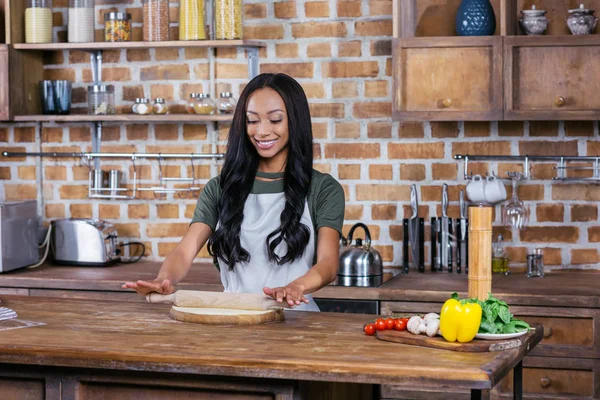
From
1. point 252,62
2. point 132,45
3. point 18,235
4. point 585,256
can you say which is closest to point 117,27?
point 132,45

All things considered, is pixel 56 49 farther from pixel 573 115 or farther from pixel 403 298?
pixel 573 115

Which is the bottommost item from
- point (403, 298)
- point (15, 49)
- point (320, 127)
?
point (403, 298)

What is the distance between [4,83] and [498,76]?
2371 millimetres

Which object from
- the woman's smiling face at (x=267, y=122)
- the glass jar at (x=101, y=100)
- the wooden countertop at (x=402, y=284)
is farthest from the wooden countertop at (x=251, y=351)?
the glass jar at (x=101, y=100)

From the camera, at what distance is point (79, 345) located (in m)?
2.38

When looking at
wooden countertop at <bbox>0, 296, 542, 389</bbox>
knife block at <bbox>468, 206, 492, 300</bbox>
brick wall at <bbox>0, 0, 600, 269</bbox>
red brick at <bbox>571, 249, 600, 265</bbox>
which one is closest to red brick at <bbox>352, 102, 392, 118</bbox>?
brick wall at <bbox>0, 0, 600, 269</bbox>

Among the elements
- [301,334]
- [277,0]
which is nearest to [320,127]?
[277,0]

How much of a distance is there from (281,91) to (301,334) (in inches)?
37.9

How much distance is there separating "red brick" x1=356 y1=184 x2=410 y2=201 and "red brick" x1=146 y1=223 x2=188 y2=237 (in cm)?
92

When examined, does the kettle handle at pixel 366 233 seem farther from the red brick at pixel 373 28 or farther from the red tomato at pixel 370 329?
the red tomato at pixel 370 329

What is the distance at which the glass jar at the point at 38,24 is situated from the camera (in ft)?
15.2

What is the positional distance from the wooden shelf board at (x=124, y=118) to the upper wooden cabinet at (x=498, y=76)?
0.88m

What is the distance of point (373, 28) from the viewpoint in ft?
14.6

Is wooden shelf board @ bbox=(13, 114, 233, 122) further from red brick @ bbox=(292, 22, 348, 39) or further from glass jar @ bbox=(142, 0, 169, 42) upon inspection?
red brick @ bbox=(292, 22, 348, 39)
